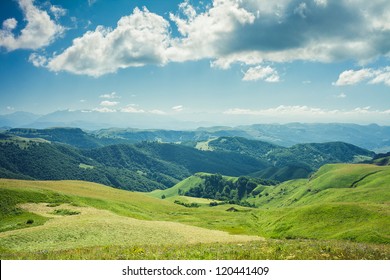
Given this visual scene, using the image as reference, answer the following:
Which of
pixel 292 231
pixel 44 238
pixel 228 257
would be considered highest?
pixel 228 257

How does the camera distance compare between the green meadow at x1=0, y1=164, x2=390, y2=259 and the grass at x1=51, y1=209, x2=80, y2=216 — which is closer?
the green meadow at x1=0, y1=164, x2=390, y2=259

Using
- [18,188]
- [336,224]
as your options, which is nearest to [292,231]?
[336,224]

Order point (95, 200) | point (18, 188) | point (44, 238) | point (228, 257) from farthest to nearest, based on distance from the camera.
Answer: point (95, 200)
point (18, 188)
point (44, 238)
point (228, 257)

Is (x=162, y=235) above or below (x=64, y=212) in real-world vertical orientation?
above

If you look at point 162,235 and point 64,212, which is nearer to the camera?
point 162,235

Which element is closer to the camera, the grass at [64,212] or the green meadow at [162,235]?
the green meadow at [162,235]
